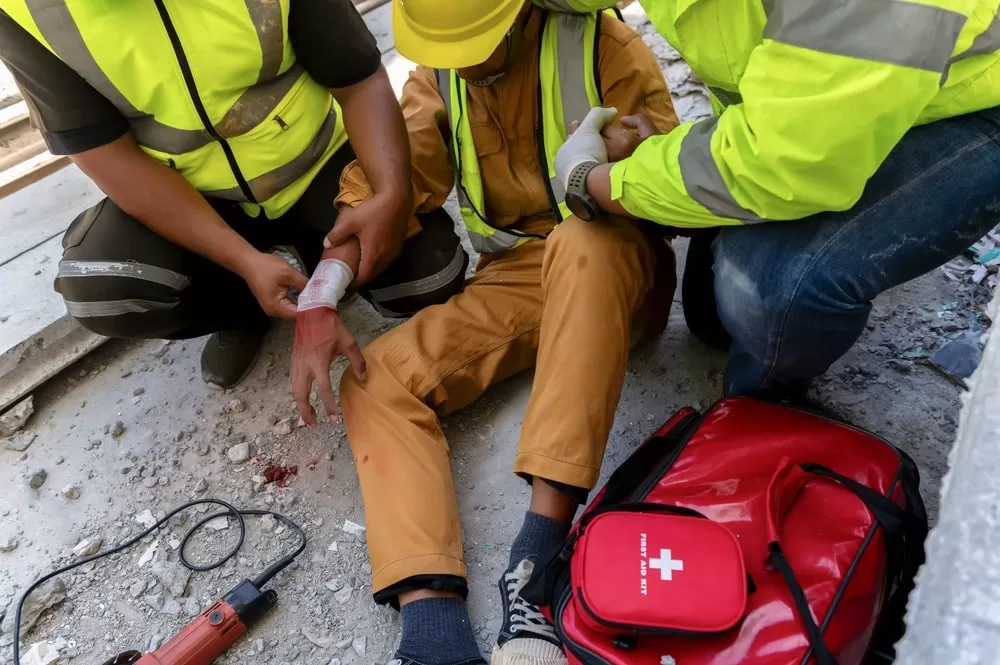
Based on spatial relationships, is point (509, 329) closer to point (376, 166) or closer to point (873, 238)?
point (376, 166)

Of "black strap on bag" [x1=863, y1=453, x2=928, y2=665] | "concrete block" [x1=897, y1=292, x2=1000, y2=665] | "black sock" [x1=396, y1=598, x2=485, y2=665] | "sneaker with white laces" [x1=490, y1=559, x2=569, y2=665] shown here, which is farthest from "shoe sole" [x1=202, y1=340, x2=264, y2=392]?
"concrete block" [x1=897, y1=292, x2=1000, y2=665]

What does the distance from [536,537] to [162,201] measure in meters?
1.01

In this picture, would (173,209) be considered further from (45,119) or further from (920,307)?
(920,307)

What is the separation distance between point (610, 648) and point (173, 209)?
1189 mm

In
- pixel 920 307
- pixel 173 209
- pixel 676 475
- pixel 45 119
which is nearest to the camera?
pixel 676 475

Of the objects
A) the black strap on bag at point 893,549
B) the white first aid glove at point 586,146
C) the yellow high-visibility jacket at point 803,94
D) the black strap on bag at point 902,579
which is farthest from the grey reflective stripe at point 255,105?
the black strap on bag at point 902,579

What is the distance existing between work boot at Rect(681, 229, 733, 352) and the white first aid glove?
32 centimetres

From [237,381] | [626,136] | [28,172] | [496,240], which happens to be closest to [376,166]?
[496,240]

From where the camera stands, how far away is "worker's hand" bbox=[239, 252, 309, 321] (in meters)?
1.49

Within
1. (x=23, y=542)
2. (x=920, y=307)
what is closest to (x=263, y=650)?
(x=23, y=542)

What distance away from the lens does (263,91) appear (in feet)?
4.81

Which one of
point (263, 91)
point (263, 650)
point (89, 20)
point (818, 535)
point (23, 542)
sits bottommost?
point (263, 650)

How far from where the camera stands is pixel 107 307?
1508mm

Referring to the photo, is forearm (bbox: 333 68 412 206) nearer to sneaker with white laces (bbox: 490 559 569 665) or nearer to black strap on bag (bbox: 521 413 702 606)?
black strap on bag (bbox: 521 413 702 606)
